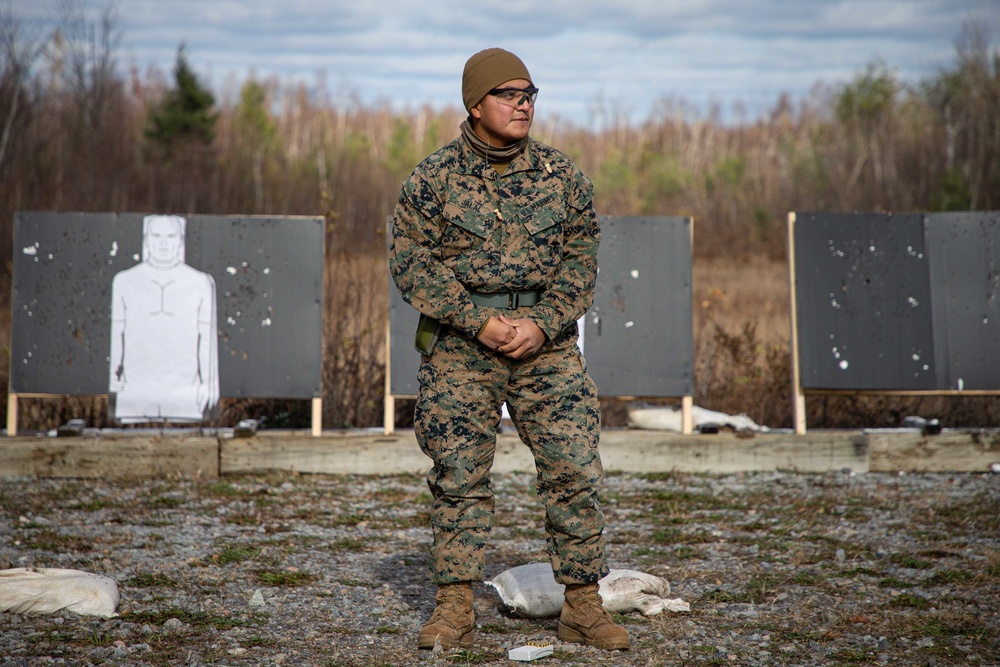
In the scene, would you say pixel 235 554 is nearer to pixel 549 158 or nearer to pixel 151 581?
pixel 151 581

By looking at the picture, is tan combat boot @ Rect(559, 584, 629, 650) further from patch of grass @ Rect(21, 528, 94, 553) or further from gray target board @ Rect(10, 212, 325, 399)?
gray target board @ Rect(10, 212, 325, 399)

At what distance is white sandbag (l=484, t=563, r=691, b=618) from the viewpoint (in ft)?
12.6

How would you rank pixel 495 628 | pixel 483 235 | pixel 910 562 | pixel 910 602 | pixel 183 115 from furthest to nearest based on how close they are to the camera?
pixel 183 115 → pixel 910 562 → pixel 910 602 → pixel 495 628 → pixel 483 235

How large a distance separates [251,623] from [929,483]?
4753 mm

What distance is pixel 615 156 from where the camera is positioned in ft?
106

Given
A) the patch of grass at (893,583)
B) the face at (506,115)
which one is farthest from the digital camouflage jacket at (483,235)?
the patch of grass at (893,583)

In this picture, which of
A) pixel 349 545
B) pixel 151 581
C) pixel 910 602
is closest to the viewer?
pixel 910 602

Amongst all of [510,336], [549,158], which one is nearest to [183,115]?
[549,158]

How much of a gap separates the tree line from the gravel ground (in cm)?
674

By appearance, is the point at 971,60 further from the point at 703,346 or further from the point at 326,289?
the point at 326,289

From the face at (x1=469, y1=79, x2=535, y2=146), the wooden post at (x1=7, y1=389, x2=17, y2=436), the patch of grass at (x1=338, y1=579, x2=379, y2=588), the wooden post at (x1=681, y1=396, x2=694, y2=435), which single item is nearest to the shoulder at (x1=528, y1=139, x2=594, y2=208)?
the face at (x1=469, y1=79, x2=535, y2=146)

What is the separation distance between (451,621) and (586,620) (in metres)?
0.49

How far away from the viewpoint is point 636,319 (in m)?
7.21

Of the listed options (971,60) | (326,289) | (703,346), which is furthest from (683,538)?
(971,60)
